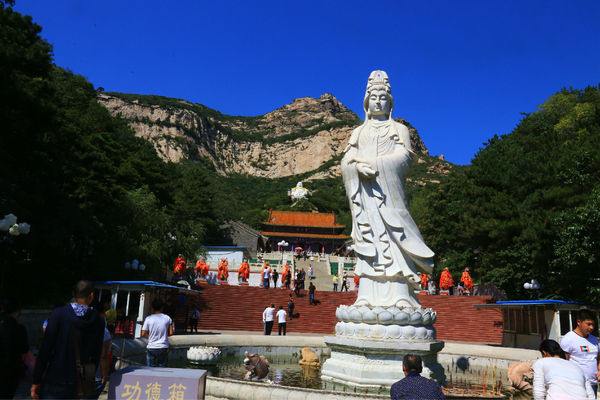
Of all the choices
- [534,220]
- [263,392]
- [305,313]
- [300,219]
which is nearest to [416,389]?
[263,392]

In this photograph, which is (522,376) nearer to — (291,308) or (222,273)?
(291,308)

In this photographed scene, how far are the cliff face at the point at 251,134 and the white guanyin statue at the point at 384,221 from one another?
4086 inches

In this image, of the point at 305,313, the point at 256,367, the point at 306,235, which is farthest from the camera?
the point at 306,235

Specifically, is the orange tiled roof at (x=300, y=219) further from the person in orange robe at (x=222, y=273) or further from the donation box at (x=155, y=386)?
the donation box at (x=155, y=386)

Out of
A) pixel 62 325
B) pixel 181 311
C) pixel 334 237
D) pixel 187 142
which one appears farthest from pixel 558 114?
pixel 187 142

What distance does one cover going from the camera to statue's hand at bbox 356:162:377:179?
7.54 m

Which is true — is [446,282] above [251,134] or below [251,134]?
below

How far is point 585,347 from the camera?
13.9ft

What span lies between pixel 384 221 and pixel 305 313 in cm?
1188

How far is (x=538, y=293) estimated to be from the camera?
1602 centimetres

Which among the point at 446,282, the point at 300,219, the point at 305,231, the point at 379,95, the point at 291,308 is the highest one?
the point at 300,219

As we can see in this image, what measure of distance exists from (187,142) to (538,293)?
106519 mm

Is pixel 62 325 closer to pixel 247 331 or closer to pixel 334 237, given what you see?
pixel 247 331

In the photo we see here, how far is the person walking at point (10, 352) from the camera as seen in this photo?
3359mm
